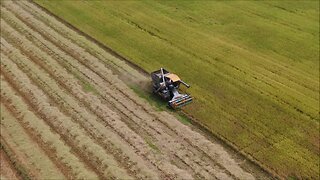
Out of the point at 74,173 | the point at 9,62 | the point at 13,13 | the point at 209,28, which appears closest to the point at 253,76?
the point at 209,28

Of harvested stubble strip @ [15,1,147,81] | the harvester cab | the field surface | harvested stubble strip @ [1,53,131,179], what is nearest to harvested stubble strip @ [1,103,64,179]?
the field surface

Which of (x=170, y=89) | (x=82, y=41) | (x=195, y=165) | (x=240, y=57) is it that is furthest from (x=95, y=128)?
(x=240, y=57)

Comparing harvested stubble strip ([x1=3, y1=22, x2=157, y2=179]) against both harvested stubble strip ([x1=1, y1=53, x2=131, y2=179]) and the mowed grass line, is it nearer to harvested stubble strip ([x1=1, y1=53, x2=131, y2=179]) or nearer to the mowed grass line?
harvested stubble strip ([x1=1, y1=53, x2=131, y2=179])

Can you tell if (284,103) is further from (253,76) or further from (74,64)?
(74,64)

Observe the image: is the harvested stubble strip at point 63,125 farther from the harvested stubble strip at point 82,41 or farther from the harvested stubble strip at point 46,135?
the harvested stubble strip at point 82,41

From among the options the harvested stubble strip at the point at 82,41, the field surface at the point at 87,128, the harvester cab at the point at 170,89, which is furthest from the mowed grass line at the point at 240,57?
the field surface at the point at 87,128

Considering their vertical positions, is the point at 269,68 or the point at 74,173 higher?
the point at 269,68
